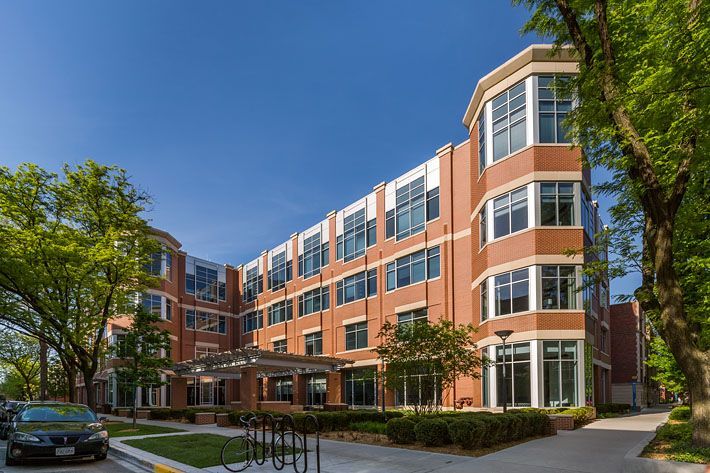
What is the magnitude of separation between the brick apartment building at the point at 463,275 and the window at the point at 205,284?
0.77 ft

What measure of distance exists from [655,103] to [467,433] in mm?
8487

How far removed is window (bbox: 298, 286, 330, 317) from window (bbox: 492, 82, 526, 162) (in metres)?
22.9

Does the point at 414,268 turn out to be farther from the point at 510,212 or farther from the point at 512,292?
the point at 512,292

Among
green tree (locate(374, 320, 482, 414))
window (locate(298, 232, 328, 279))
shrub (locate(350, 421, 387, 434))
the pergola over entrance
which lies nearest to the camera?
shrub (locate(350, 421, 387, 434))

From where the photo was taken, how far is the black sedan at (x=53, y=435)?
40.1ft

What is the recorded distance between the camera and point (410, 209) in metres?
37.4

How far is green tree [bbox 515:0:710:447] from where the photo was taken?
8891 mm

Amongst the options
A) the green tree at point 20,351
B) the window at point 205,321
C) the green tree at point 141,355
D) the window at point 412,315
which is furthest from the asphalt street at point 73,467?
the green tree at point 20,351

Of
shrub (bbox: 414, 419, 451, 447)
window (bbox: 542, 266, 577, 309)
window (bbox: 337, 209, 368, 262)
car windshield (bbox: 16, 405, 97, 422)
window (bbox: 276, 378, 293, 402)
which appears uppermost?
window (bbox: 337, 209, 368, 262)

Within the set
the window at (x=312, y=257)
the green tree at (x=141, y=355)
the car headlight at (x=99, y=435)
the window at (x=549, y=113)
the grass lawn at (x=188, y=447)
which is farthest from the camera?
the window at (x=312, y=257)

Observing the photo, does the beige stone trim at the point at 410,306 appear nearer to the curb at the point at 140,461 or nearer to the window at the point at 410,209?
the window at the point at 410,209

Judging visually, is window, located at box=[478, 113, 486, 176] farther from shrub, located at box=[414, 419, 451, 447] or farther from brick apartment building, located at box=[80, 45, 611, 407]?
shrub, located at box=[414, 419, 451, 447]

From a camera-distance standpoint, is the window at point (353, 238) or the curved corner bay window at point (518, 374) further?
the window at point (353, 238)

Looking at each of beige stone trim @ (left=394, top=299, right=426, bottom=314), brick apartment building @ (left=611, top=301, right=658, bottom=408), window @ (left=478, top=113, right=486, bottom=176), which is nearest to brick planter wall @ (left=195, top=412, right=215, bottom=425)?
beige stone trim @ (left=394, top=299, right=426, bottom=314)
